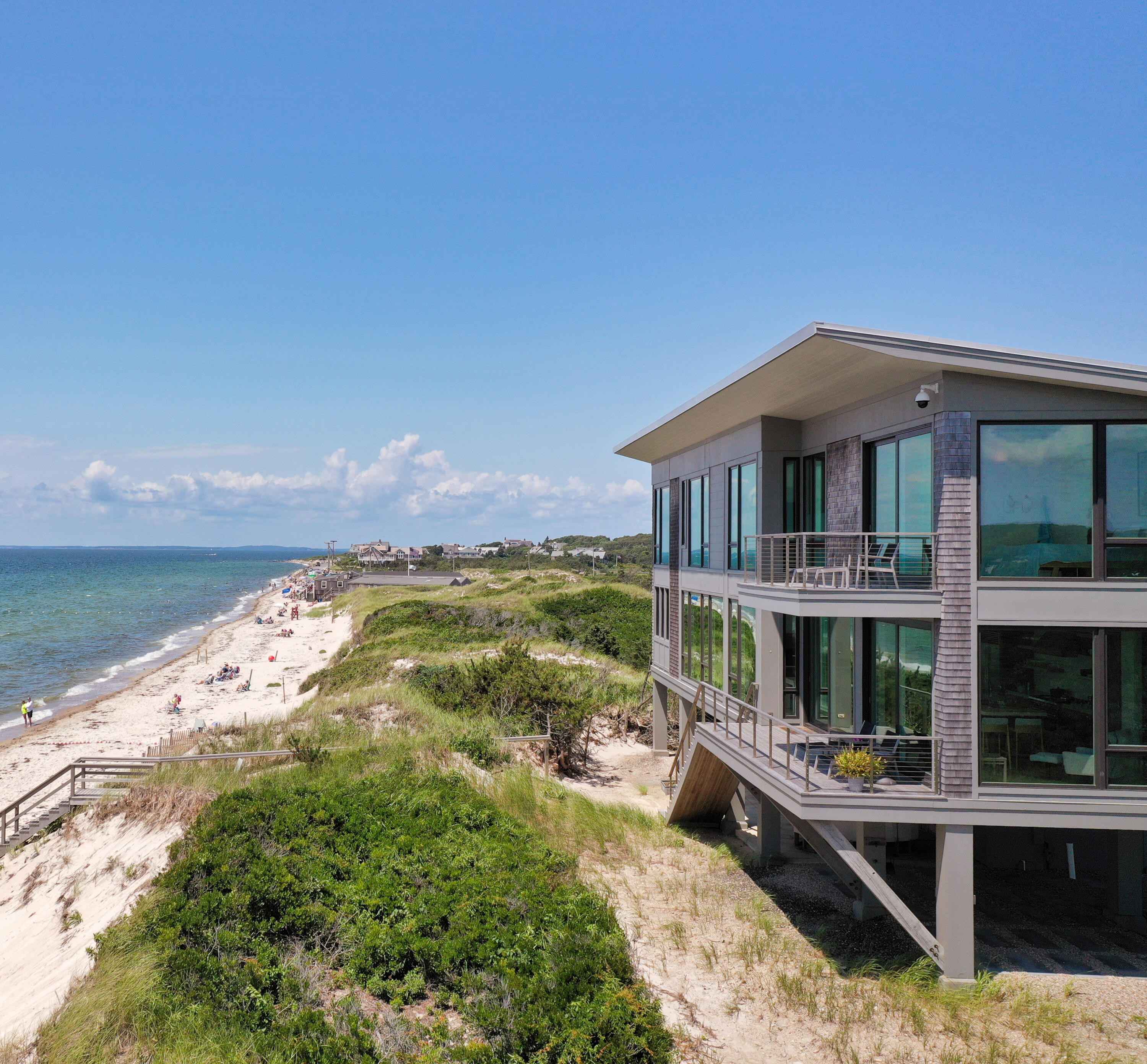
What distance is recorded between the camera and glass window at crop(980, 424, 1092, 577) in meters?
10.3

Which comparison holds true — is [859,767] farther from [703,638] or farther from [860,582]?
[703,638]

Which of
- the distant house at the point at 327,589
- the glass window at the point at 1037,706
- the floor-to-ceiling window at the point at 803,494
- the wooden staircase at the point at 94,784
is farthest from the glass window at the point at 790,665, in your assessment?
the distant house at the point at 327,589

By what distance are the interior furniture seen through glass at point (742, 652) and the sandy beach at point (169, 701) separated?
21.2m

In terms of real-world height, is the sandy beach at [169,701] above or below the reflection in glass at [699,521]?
below

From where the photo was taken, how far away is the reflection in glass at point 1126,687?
33.3ft

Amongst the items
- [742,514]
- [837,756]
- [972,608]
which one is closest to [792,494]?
[742,514]

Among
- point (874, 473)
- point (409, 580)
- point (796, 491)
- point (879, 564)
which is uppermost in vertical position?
point (874, 473)

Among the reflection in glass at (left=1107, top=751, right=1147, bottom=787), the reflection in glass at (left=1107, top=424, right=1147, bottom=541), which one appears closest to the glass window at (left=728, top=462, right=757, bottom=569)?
the reflection in glass at (left=1107, top=424, right=1147, bottom=541)

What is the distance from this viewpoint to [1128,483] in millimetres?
10172

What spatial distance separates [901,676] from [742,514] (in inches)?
197

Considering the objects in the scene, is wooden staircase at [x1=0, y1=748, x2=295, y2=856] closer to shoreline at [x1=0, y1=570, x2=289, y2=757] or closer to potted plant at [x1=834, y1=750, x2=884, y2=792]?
potted plant at [x1=834, y1=750, x2=884, y2=792]

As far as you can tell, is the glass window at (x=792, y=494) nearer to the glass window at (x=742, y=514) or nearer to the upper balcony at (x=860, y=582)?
the glass window at (x=742, y=514)

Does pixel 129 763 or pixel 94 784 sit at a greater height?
pixel 129 763

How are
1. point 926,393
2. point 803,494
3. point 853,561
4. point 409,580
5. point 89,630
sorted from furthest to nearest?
1. point 409,580
2. point 89,630
3. point 803,494
4. point 853,561
5. point 926,393
